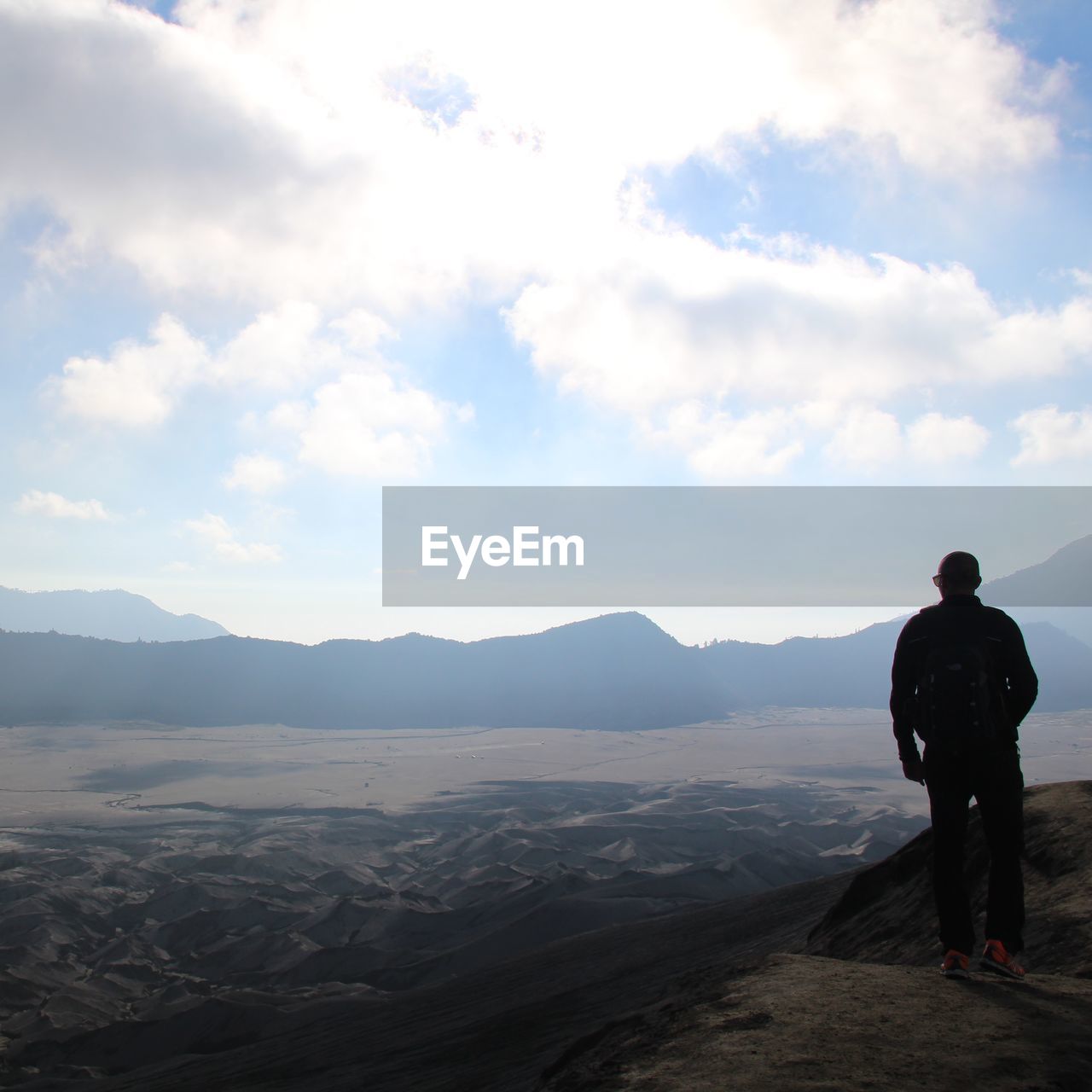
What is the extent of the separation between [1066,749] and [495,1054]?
13915cm

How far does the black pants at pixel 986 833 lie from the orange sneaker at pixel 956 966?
1.5 inches

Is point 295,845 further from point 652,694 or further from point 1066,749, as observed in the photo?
point 652,694

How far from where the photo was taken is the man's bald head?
4.59 meters

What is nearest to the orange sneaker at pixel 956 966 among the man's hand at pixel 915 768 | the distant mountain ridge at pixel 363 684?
the man's hand at pixel 915 768

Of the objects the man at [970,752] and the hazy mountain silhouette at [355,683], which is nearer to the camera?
the man at [970,752]

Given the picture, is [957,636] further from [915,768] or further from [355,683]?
[355,683]

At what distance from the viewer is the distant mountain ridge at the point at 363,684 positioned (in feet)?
513

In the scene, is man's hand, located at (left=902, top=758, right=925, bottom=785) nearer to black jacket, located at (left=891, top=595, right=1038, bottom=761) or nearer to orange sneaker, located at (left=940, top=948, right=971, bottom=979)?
black jacket, located at (left=891, top=595, right=1038, bottom=761)

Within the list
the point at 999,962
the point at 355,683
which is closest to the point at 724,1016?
the point at 999,962

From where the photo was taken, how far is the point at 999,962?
423 cm

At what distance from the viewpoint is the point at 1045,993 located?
3977mm

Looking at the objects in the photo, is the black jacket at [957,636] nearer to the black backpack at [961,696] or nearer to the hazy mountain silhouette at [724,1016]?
the black backpack at [961,696]

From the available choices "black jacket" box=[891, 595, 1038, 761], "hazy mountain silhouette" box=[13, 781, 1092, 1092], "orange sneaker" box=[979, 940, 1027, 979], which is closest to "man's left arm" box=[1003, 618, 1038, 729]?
"black jacket" box=[891, 595, 1038, 761]

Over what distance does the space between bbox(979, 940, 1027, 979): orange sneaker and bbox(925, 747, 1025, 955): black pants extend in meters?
0.05
